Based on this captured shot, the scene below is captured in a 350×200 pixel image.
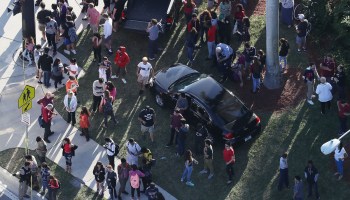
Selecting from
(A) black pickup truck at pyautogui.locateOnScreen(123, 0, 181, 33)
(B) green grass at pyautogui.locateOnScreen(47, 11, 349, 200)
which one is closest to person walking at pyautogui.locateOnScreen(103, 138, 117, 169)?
(B) green grass at pyautogui.locateOnScreen(47, 11, 349, 200)

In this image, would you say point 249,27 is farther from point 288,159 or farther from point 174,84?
point 288,159

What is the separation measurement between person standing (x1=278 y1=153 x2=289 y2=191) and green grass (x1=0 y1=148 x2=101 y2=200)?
564 cm

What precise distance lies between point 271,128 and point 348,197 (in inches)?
152

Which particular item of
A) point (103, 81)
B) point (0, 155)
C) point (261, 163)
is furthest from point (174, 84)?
→ point (0, 155)

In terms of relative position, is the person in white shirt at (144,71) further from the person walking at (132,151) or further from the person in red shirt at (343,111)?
the person in red shirt at (343,111)

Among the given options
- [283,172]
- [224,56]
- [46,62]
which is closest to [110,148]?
[46,62]

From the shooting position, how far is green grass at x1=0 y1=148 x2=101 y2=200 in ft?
84.5

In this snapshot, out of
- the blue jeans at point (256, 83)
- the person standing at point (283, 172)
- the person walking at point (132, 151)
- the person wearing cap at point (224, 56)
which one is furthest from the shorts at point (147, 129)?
the person standing at point (283, 172)

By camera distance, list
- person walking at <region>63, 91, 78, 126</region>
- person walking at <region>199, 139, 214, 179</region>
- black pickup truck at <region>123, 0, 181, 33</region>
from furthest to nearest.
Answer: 1. black pickup truck at <region>123, 0, 181, 33</region>
2. person walking at <region>63, 91, 78, 126</region>
3. person walking at <region>199, 139, 214, 179</region>

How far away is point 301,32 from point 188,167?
25.6 ft

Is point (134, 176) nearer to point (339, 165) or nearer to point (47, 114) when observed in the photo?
point (47, 114)

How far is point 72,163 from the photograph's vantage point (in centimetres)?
2684

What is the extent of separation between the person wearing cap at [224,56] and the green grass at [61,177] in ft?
22.5

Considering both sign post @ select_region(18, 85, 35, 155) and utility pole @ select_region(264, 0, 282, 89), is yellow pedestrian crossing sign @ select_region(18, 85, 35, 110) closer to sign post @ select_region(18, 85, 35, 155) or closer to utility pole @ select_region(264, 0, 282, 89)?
sign post @ select_region(18, 85, 35, 155)
